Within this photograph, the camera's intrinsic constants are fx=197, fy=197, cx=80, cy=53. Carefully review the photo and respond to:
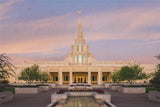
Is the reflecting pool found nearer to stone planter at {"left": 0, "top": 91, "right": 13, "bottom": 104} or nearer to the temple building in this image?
stone planter at {"left": 0, "top": 91, "right": 13, "bottom": 104}

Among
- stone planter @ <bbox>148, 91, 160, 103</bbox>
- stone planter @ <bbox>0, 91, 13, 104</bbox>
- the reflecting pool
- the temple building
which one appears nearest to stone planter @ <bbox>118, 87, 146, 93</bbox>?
stone planter @ <bbox>148, 91, 160, 103</bbox>

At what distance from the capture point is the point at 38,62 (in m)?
83.1

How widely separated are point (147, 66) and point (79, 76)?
28748 mm

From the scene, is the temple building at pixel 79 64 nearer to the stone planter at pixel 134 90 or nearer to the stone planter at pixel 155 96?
the stone planter at pixel 134 90

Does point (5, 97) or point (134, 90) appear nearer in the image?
point (5, 97)

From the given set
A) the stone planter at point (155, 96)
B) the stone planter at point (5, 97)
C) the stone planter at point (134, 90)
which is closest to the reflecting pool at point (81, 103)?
the stone planter at point (5, 97)

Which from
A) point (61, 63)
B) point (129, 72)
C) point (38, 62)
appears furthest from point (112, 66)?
point (129, 72)

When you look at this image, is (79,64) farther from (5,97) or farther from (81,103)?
(81,103)

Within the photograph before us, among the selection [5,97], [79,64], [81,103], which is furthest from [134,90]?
[79,64]

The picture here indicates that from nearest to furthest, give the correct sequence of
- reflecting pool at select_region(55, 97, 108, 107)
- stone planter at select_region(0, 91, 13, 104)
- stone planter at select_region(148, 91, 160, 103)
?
1. reflecting pool at select_region(55, 97, 108, 107)
2. stone planter at select_region(0, 91, 13, 104)
3. stone planter at select_region(148, 91, 160, 103)

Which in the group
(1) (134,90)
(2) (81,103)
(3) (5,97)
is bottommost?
(1) (134,90)

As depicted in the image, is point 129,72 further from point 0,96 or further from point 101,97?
point 0,96

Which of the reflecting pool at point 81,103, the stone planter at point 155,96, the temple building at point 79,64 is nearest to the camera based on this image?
the reflecting pool at point 81,103

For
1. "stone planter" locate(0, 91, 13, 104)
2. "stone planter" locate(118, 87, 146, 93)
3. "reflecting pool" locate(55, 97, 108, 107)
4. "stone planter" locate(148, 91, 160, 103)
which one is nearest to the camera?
"reflecting pool" locate(55, 97, 108, 107)
